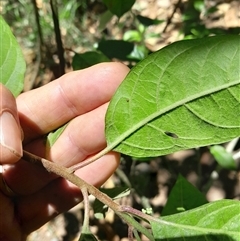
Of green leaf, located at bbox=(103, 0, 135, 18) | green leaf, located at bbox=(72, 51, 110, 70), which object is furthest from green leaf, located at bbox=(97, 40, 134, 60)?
green leaf, located at bbox=(103, 0, 135, 18)

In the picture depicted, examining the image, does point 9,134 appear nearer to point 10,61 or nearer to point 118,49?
point 10,61

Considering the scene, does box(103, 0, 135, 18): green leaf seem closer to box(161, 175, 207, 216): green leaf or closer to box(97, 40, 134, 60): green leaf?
box(97, 40, 134, 60): green leaf

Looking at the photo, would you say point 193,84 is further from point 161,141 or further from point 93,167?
point 93,167

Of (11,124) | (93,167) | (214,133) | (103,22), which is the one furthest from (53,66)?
(214,133)

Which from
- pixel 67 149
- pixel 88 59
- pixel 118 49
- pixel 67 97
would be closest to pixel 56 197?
pixel 67 149

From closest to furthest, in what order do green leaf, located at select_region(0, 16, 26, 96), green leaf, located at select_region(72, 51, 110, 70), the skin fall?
green leaf, located at select_region(0, 16, 26, 96)
the skin
green leaf, located at select_region(72, 51, 110, 70)

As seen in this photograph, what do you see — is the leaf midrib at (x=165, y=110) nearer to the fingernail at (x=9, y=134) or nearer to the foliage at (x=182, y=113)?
the foliage at (x=182, y=113)
